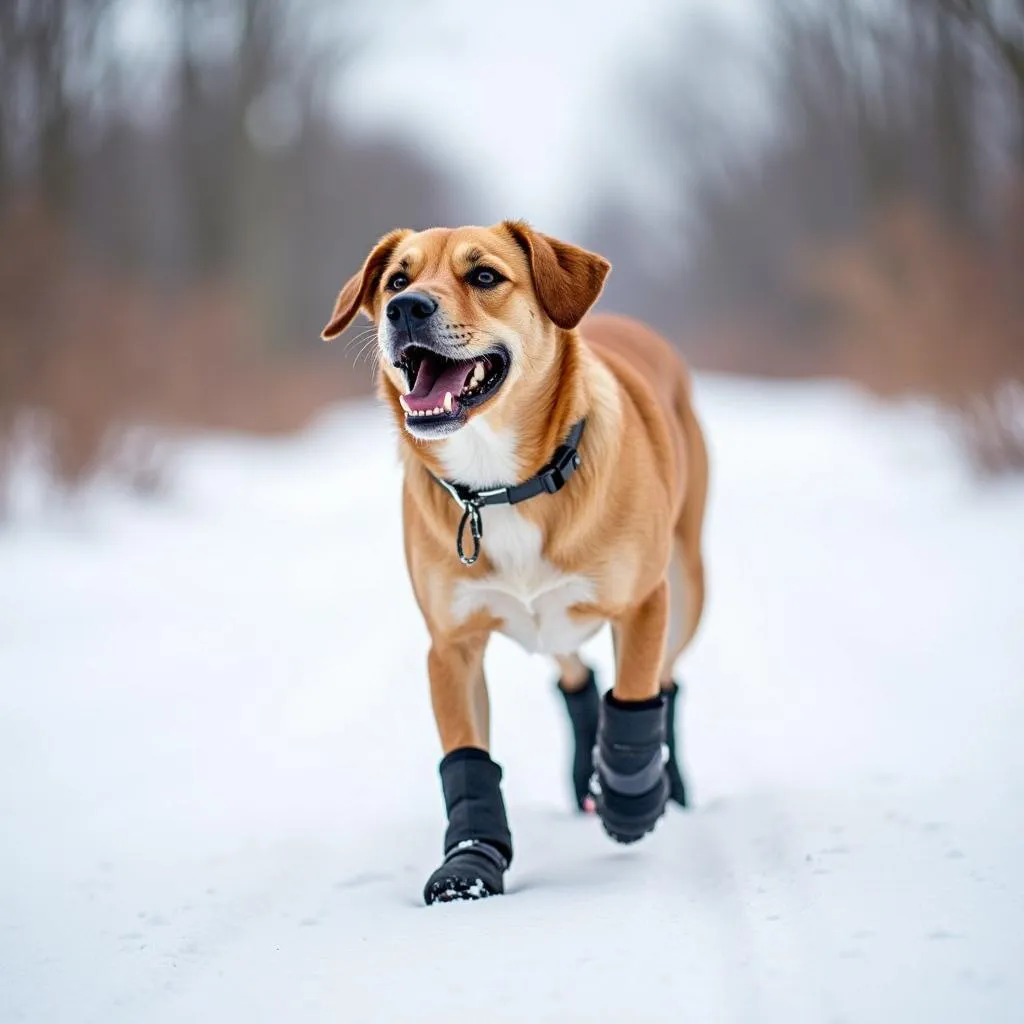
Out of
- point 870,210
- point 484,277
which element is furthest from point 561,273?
point 870,210

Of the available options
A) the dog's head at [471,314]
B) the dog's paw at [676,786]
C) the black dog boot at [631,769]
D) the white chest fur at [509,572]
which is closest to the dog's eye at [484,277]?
the dog's head at [471,314]

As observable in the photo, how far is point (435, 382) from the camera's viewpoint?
3.00 meters

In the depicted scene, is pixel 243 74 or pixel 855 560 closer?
pixel 855 560

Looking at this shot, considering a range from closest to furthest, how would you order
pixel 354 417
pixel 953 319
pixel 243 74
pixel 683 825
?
pixel 683 825
pixel 953 319
pixel 243 74
pixel 354 417

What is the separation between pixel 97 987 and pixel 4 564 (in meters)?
5.72

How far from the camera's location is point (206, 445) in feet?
52.1

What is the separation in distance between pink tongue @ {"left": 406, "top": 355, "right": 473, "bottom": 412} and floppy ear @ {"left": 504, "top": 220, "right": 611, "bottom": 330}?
0.28 metres

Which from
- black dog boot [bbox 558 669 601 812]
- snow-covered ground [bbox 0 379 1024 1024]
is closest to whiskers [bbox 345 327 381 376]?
black dog boot [bbox 558 669 601 812]

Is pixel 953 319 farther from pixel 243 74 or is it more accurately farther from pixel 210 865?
pixel 243 74

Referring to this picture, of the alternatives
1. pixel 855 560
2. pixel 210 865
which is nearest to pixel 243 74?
pixel 855 560

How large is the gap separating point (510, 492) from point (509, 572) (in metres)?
0.21

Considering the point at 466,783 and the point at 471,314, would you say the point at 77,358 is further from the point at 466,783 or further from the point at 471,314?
the point at 466,783

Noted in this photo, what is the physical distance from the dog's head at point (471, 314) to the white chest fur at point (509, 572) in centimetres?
15

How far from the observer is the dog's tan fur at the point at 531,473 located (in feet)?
9.98
